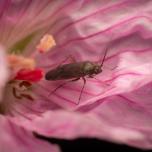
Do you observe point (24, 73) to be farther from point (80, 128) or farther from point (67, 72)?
point (80, 128)

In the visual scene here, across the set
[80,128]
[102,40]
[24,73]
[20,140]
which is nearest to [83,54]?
[102,40]

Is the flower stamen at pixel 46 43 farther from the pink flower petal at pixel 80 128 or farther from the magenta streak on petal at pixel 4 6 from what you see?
the pink flower petal at pixel 80 128

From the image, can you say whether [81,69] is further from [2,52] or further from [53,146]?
[2,52]

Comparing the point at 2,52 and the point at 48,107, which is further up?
the point at 2,52

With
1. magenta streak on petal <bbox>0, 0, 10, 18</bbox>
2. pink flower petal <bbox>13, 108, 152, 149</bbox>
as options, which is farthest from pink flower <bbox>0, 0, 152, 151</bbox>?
pink flower petal <bbox>13, 108, 152, 149</bbox>

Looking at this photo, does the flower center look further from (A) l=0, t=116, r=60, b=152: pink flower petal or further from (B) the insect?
(A) l=0, t=116, r=60, b=152: pink flower petal

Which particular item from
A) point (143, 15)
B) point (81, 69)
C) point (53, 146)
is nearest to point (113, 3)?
point (143, 15)
